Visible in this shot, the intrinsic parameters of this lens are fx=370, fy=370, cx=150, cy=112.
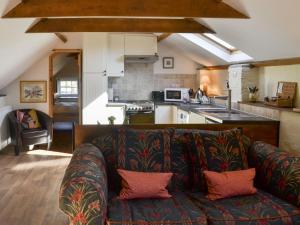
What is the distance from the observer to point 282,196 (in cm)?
267

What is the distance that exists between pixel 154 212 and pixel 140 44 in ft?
17.5

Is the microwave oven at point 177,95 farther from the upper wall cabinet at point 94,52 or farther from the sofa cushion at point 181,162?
the sofa cushion at point 181,162

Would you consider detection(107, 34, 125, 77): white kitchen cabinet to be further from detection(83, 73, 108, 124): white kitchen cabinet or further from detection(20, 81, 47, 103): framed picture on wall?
A: detection(20, 81, 47, 103): framed picture on wall

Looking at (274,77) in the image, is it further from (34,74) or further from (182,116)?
(34,74)

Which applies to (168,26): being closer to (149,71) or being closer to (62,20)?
(62,20)

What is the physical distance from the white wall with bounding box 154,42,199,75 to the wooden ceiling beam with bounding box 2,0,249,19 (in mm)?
A: 3990

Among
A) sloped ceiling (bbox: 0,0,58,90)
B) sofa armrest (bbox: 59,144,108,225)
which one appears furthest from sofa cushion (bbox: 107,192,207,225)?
sloped ceiling (bbox: 0,0,58,90)

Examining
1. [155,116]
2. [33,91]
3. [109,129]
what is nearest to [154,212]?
[109,129]

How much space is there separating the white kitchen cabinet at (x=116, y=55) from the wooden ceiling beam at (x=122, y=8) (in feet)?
10.5

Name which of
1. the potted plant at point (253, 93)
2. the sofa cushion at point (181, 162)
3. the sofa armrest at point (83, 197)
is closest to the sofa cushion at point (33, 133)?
the potted plant at point (253, 93)

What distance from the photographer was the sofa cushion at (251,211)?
2.37 meters

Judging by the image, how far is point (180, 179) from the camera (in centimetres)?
297

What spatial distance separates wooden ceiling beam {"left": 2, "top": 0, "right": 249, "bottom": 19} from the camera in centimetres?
404

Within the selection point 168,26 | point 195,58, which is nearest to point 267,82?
point 168,26
